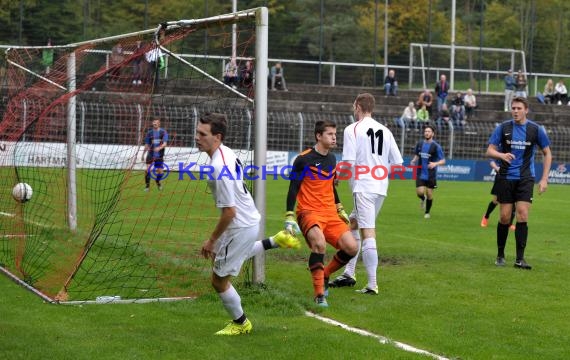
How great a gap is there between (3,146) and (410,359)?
897 centimetres

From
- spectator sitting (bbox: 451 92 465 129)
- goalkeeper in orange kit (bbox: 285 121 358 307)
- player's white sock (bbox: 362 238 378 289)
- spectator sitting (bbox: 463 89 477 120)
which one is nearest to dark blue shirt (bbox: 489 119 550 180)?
player's white sock (bbox: 362 238 378 289)

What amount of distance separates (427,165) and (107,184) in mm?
7024

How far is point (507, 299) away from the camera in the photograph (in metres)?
9.42

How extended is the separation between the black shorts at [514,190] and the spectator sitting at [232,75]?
144 inches

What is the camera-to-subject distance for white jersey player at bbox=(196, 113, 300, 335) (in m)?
7.24

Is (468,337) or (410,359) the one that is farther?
(468,337)

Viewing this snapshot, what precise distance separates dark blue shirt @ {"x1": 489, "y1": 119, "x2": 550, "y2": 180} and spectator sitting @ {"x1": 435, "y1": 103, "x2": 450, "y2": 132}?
2281cm

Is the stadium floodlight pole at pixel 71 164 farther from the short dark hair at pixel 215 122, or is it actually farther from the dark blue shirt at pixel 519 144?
the short dark hair at pixel 215 122

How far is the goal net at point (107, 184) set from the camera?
9.77m

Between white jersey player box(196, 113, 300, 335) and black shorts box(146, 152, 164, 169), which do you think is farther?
black shorts box(146, 152, 164, 169)

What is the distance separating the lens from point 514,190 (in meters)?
11.6

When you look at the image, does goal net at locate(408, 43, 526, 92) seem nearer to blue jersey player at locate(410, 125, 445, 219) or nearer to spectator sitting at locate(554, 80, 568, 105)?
spectator sitting at locate(554, 80, 568, 105)

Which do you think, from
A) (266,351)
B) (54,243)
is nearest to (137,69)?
(54,243)

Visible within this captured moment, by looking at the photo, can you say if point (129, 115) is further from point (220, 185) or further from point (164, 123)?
point (220, 185)
